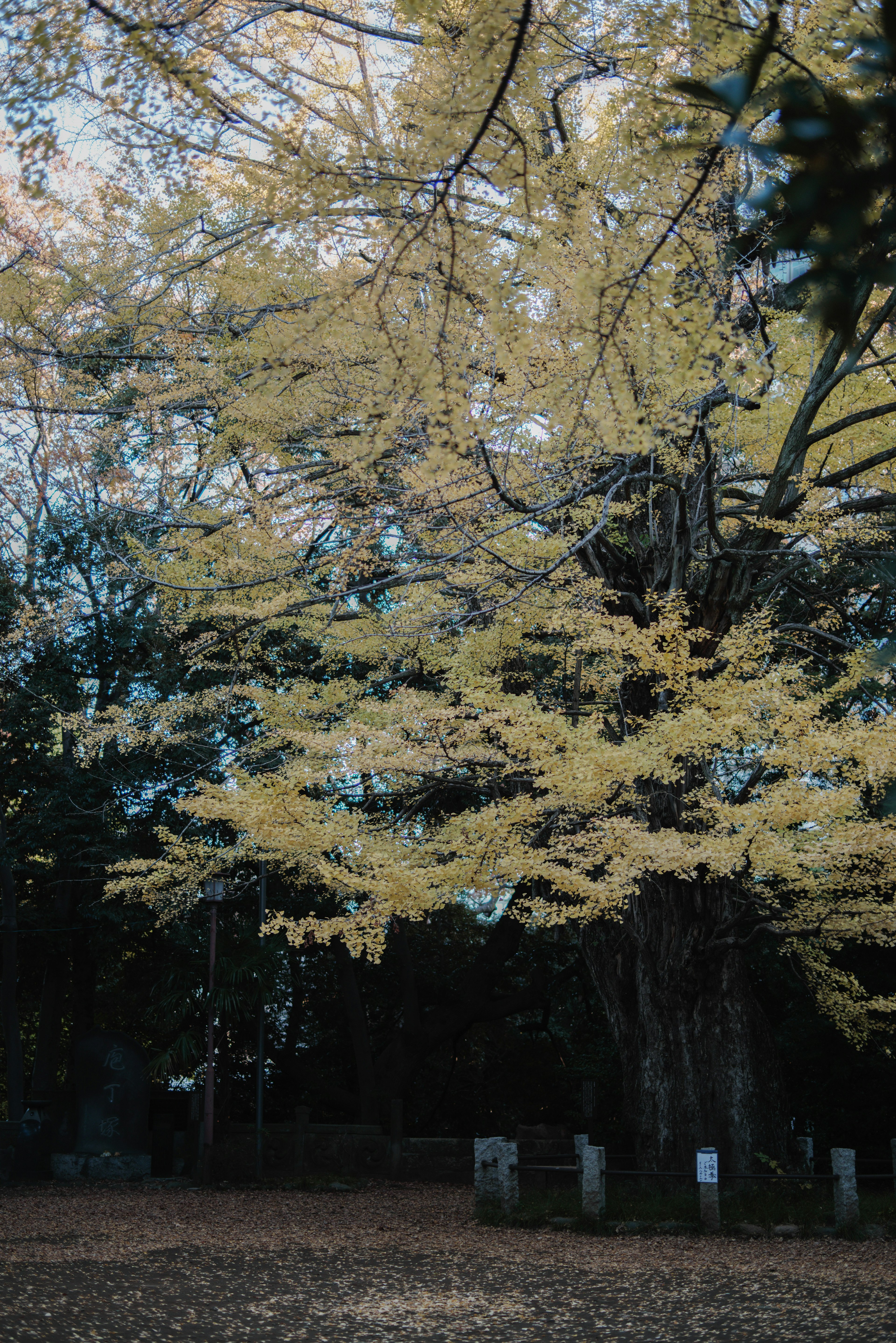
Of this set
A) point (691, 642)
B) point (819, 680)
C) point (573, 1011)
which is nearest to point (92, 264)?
point (691, 642)

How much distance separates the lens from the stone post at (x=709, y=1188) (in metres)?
7.94

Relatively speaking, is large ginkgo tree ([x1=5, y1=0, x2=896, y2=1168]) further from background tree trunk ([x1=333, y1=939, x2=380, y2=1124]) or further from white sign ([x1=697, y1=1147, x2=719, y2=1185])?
background tree trunk ([x1=333, y1=939, x2=380, y2=1124])

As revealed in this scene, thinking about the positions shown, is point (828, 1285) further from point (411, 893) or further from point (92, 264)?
point (92, 264)

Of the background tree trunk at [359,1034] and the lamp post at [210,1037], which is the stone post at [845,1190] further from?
the background tree trunk at [359,1034]

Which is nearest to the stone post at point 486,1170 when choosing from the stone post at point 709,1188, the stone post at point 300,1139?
the stone post at point 709,1188

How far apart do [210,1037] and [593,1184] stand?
19.6ft

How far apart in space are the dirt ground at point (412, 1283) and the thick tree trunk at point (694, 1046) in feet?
4.16

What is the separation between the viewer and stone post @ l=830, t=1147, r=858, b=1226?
7926 millimetres

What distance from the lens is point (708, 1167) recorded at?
7.93m

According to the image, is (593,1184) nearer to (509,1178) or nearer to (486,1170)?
(509,1178)

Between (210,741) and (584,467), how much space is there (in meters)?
6.87

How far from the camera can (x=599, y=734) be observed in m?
9.53

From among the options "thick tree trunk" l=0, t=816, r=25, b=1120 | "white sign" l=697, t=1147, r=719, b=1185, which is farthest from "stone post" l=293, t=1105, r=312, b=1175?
"white sign" l=697, t=1147, r=719, b=1185

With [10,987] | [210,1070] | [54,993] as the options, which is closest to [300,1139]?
[210,1070]
